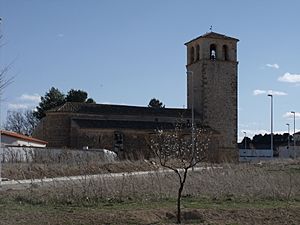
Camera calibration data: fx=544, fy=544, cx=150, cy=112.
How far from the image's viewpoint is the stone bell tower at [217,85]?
2825 inches

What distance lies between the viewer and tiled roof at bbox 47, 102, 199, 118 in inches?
2638

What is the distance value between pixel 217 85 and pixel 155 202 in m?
58.4

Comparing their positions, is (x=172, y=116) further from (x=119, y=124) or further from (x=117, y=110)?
(x=119, y=124)

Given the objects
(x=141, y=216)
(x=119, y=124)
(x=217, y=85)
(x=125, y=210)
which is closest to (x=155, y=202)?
(x=125, y=210)

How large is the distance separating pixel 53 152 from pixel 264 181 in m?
28.6

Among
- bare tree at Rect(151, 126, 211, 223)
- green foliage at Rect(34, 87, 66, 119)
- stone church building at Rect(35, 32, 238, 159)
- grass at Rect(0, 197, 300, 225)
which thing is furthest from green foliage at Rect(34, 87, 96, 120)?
grass at Rect(0, 197, 300, 225)

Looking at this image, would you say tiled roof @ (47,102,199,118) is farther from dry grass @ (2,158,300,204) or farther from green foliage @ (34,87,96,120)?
dry grass @ (2,158,300,204)

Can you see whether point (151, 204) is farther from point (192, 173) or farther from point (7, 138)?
point (7, 138)

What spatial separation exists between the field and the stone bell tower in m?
50.9

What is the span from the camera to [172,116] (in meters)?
70.9

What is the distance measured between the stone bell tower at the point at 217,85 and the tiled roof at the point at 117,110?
305 centimetres

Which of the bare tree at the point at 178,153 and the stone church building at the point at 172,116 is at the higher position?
the stone church building at the point at 172,116

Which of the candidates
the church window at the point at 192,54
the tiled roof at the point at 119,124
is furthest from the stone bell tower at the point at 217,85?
the tiled roof at the point at 119,124

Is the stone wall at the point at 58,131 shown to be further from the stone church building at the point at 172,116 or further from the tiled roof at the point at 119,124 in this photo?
the tiled roof at the point at 119,124
